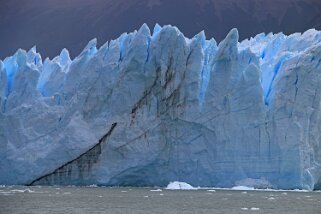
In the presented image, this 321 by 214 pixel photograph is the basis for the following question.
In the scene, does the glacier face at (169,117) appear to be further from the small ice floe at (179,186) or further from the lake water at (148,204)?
the lake water at (148,204)

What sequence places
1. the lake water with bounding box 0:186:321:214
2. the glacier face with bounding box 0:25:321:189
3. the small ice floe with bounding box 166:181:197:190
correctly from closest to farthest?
1. the lake water with bounding box 0:186:321:214
2. the glacier face with bounding box 0:25:321:189
3. the small ice floe with bounding box 166:181:197:190

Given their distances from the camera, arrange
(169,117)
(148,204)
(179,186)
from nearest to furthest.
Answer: (148,204) < (179,186) < (169,117)

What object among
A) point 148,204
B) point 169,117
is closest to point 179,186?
point 169,117

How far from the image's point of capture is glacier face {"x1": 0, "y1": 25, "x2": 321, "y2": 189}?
22.7 m

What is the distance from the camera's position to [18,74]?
83.8 feet

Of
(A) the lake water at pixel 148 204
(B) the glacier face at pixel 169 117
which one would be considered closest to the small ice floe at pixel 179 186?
(B) the glacier face at pixel 169 117

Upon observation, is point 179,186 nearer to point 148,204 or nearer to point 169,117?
point 169,117

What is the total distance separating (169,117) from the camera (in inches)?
947

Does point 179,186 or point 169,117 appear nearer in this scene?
point 179,186

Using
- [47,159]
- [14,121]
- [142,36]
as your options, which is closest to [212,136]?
[142,36]

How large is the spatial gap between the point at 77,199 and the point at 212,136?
315 inches

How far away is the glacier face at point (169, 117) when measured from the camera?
22.7 m

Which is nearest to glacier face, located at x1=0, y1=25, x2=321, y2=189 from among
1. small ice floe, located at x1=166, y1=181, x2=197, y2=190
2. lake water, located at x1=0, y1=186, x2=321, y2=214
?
small ice floe, located at x1=166, y1=181, x2=197, y2=190

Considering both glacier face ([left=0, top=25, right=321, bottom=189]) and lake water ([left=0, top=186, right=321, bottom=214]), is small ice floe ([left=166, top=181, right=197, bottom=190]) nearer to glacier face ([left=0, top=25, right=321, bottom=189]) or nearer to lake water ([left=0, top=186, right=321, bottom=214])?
glacier face ([left=0, top=25, right=321, bottom=189])
